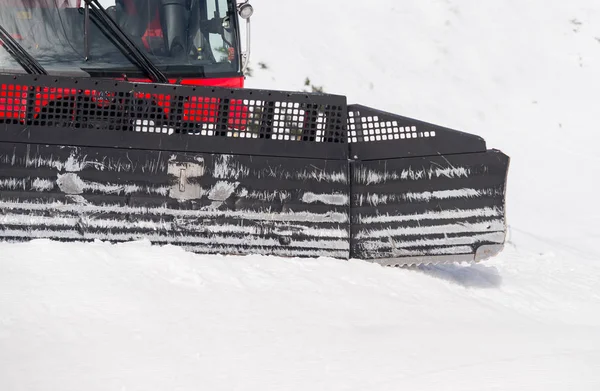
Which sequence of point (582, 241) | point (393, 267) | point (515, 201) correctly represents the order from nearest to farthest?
1. point (393, 267)
2. point (582, 241)
3. point (515, 201)

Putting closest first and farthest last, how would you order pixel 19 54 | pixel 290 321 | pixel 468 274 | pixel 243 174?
pixel 290 321
pixel 243 174
pixel 19 54
pixel 468 274

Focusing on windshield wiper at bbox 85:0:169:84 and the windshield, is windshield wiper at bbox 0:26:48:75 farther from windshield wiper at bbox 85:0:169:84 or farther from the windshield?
windshield wiper at bbox 85:0:169:84

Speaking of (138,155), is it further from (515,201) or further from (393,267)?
(515,201)

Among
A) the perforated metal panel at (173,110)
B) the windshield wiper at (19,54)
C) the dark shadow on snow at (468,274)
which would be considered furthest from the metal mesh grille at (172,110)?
the dark shadow on snow at (468,274)

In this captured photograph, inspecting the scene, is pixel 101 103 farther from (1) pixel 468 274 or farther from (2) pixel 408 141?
(1) pixel 468 274

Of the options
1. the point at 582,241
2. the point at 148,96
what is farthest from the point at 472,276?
the point at 582,241

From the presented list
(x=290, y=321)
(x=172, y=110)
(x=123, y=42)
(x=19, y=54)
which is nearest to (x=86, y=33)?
(x=123, y=42)

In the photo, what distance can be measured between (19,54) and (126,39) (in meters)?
0.72

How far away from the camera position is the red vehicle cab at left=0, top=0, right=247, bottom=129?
5.90 m

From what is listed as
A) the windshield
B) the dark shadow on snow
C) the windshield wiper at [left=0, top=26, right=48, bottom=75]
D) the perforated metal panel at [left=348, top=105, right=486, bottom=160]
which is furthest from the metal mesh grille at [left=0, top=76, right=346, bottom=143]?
the dark shadow on snow

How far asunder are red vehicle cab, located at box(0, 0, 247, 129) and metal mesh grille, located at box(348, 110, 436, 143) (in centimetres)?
83

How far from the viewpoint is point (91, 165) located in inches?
193

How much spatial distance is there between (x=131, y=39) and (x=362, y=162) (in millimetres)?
1993

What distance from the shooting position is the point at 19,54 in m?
5.57
